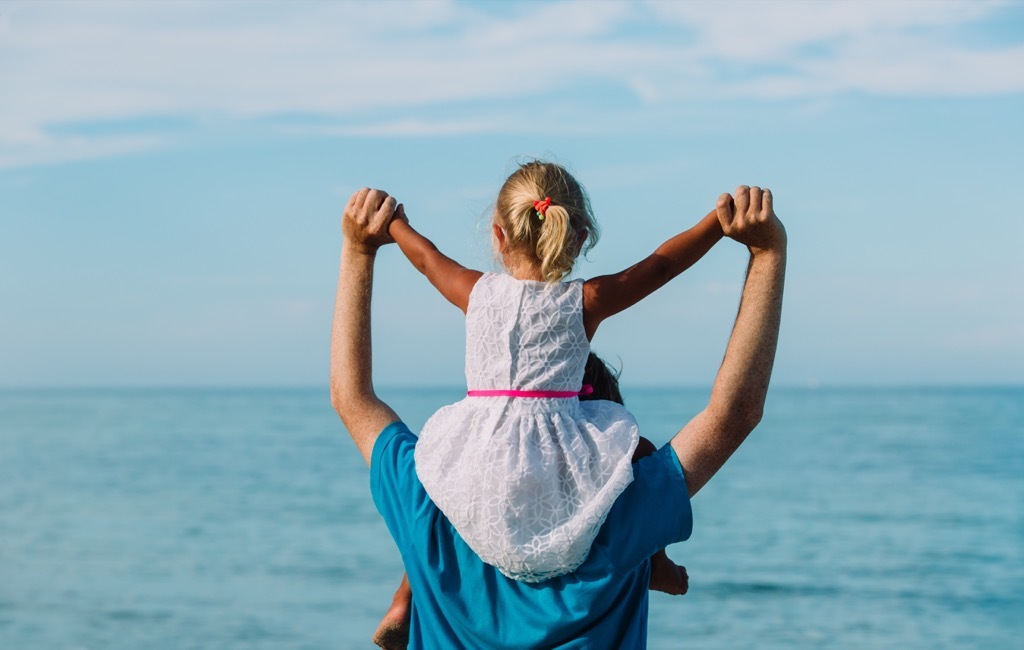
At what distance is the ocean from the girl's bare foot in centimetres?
1064

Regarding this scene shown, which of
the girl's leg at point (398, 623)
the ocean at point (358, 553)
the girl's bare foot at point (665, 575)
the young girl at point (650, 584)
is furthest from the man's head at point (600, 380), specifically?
the ocean at point (358, 553)

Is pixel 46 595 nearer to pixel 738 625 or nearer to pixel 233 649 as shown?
pixel 233 649

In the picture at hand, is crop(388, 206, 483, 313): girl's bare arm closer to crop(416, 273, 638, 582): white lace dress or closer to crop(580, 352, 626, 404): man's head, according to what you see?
crop(416, 273, 638, 582): white lace dress

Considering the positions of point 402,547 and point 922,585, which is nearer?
point 402,547

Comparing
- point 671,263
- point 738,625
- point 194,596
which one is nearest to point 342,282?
point 671,263

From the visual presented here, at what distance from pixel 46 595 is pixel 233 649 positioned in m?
3.65

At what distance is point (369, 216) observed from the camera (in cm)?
254

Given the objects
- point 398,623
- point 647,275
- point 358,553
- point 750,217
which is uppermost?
point 750,217

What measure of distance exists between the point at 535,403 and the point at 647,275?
319mm

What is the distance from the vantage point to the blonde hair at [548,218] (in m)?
2.33

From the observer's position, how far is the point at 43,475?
2928cm

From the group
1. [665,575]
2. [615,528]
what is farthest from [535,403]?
[665,575]

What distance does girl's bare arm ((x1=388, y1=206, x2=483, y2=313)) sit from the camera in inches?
94.0

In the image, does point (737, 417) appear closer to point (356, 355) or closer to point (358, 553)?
point (356, 355)
